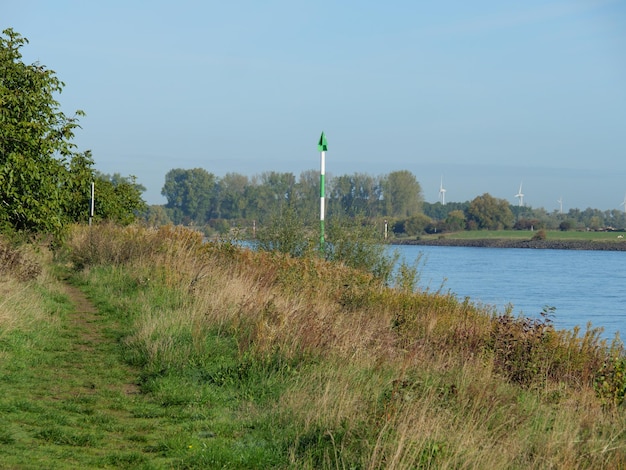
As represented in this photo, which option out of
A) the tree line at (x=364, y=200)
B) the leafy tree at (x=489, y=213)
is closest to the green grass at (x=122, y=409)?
the tree line at (x=364, y=200)

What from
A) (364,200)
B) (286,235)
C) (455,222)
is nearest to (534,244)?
(455,222)

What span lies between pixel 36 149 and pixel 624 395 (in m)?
→ 10.9

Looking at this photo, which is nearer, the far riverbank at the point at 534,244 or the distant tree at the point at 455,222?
the far riverbank at the point at 534,244

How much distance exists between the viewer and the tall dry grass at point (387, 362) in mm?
6038

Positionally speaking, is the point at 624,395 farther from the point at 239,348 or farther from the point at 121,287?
the point at 121,287

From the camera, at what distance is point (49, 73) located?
1628cm

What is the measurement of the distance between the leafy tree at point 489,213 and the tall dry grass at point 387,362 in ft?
343

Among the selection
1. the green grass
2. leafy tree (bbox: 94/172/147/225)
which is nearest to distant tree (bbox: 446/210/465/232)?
leafy tree (bbox: 94/172/147/225)

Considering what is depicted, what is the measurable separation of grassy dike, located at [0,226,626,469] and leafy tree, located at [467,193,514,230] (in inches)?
4175

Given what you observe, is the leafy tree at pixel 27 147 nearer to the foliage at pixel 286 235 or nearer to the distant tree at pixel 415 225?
the foliage at pixel 286 235

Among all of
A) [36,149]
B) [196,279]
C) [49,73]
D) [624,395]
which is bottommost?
[624,395]

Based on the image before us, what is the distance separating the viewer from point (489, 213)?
120 metres

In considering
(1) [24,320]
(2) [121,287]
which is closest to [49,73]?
(2) [121,287]

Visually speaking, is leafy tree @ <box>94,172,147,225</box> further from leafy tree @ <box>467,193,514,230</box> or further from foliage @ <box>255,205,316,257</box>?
leafy tree @ <box>467,193,514,230</box>
